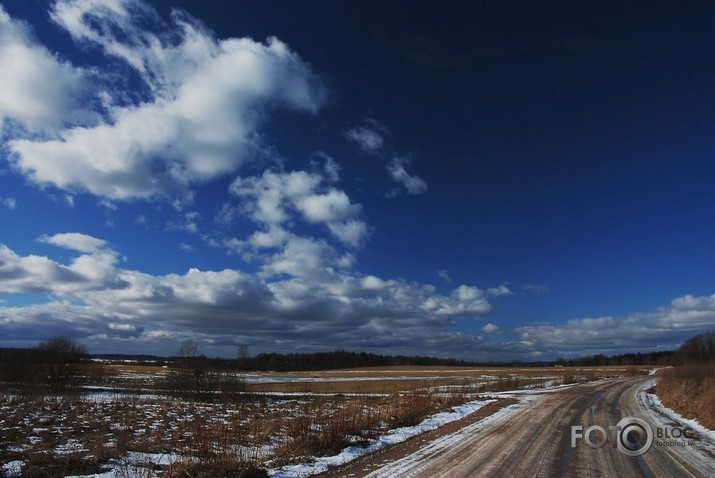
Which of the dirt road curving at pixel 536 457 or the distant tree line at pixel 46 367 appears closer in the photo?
the dirt road curving at pixel 536 457

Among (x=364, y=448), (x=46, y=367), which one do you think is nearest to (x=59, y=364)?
(x=46, y=367)

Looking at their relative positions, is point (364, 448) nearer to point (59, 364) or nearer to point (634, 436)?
point (634, 436)

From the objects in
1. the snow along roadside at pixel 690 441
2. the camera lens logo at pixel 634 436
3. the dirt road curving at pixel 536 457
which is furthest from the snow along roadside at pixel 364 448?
the snow along roadside at pixel 690 441

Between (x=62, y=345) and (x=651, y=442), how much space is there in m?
62.5

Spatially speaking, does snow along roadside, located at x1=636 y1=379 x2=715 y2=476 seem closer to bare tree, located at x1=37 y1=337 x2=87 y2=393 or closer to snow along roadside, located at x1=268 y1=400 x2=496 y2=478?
snow along roadside, located at x1=268 y1=400 x2=496 y2=478

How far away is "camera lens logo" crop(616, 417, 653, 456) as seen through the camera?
11.7 metres

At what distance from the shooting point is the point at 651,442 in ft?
41.9

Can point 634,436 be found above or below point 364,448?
above

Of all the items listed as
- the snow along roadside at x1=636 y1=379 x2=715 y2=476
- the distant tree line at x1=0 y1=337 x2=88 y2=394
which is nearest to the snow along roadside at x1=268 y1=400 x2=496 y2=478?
the snow along roadside at x1=636 y1=379 x2=715 y2=476

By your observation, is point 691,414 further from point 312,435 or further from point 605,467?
point 312,435

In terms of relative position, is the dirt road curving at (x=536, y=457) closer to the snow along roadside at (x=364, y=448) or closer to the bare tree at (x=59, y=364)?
the snow along roadside at (x=364, y=448)

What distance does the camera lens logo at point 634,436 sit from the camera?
1166 cm

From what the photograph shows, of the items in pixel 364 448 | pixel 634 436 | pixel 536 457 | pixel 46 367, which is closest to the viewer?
pixel 536 457

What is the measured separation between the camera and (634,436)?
14.0 metres
